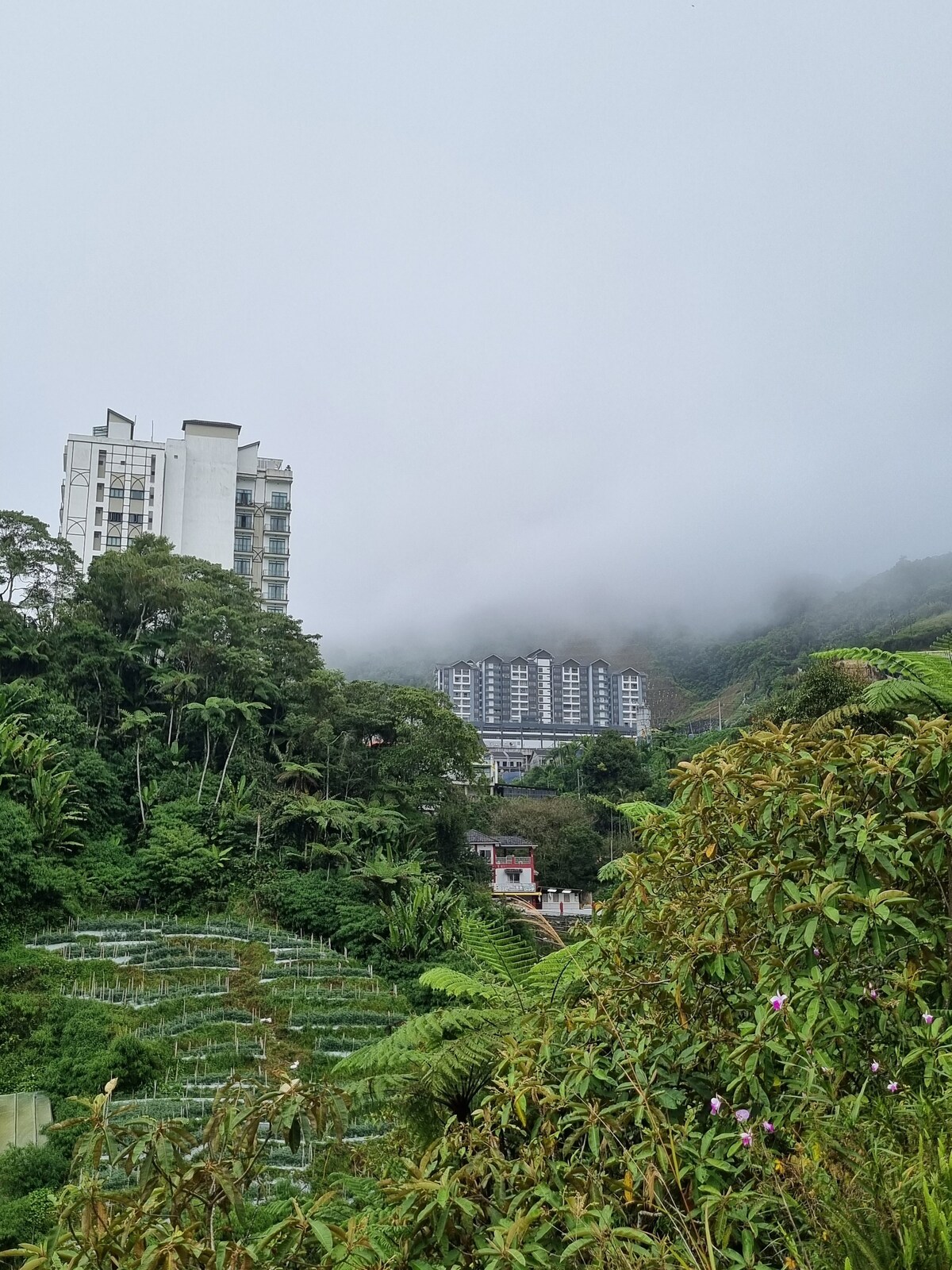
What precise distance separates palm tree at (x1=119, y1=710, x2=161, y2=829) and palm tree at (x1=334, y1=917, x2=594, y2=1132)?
13.7 m

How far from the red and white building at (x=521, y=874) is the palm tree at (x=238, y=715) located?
726cm

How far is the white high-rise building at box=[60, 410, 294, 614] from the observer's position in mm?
31578

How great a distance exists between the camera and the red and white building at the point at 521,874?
79.5 ft

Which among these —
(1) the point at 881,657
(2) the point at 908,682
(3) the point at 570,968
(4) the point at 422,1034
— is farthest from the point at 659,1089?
(1) the point at 881,657

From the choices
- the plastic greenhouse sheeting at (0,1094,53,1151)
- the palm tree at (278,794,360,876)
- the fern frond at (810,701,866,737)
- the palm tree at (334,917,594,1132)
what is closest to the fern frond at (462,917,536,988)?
the palm tree at (334,917,594,1132)

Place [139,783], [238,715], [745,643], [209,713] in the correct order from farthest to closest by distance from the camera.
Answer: [745,643], [238,715], [209,713], [139,783]

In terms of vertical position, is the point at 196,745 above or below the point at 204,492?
below

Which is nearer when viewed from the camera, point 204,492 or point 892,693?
point 892,693

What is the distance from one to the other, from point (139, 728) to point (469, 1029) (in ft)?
53.1

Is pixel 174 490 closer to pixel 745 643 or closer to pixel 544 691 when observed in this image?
pixel 745 643

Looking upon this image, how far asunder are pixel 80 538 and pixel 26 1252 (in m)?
33.1

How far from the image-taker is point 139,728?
59.5ft

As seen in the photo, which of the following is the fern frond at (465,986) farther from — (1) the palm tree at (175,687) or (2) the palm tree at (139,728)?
(1) the palm tree at (175,687)

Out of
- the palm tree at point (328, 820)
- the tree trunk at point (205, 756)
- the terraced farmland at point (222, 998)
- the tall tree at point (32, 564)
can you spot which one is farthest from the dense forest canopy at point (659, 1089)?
the tall tree at point (32, 564)
